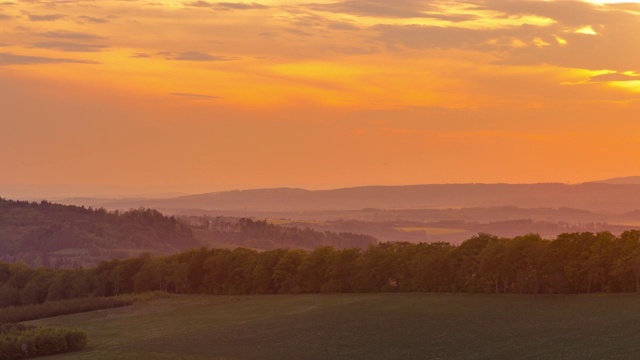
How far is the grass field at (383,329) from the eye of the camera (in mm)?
91562

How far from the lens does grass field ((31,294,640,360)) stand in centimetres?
9156

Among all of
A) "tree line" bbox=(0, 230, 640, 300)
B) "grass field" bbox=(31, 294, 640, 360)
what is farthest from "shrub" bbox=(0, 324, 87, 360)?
"tree line" bbox=(0, 230, 640, 300)

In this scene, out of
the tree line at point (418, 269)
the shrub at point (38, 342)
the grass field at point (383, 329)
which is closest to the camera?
the grass field at point (383, 329)

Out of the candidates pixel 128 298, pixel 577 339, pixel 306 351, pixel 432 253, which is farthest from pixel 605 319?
pixel 128 298

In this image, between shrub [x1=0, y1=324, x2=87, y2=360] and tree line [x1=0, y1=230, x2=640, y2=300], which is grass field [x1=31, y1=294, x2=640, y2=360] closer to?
shrub [x1=0, y1=324, x2=87, y2=360]

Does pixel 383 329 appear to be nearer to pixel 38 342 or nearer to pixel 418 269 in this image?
pixel 418 269

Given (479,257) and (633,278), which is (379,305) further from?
(633,278)

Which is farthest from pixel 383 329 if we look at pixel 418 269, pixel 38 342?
pixel 38 342

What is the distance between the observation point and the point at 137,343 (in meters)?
123

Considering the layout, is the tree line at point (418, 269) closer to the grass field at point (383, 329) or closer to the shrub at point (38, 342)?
the grass field at point (383, 329)

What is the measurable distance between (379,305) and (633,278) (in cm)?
3718

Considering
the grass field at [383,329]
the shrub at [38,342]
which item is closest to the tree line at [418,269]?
the grass field at [383,329]

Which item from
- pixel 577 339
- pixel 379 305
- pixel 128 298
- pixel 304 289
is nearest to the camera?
pixel 577 339

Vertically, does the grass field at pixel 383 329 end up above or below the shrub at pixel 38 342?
above
